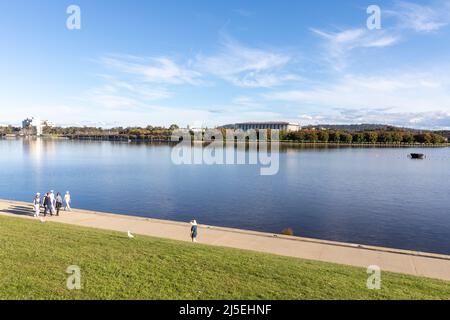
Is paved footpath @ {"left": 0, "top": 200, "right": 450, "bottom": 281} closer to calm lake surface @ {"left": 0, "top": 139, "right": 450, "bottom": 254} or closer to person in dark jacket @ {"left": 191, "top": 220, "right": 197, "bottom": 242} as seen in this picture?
person in dark jacket @ {"left": 191, "top": 220, "right": 197, "bottom": 242}

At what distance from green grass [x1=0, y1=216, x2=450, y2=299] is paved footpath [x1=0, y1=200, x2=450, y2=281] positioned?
6.55 ft

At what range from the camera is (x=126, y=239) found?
50.8ft

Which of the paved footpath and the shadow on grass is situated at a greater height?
the shadow on grass

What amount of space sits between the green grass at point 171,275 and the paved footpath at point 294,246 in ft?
6.55

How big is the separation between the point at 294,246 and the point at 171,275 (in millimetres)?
8025

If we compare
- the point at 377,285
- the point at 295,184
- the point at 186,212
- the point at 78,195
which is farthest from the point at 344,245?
the point at 295,184

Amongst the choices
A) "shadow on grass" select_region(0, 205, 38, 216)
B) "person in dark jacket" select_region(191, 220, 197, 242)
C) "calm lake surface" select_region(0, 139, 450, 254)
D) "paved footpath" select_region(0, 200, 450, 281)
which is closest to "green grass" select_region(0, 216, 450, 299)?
"paved footpath" select_region(0, 200, 450, 281)

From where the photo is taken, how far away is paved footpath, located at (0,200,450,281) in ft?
48.0

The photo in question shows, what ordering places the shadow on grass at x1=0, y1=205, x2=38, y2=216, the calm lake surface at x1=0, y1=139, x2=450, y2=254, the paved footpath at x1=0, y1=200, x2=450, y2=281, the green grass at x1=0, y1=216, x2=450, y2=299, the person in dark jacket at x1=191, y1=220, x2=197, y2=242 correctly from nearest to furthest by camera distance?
the green grass at x1=0, y1=216, x2=450, y2=299 < the paved footpath at x1=0, y1=200, x2=450, y2=281 < the person in dark jacket at x1=191, y1=220, x2=197, y2=242 < the shadow on grass at x1=0, y1=205, x2=38, y2=216 < the calm lake surface at x1=0, y1=139, x2=450, y2=254

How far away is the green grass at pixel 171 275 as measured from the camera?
30.6 ft

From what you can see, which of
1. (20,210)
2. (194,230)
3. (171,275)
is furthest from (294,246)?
(20,210)

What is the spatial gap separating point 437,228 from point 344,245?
53.2 ft

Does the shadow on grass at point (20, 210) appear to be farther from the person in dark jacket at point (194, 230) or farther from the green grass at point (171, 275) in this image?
the person in dark jacket at point (194, 230)
